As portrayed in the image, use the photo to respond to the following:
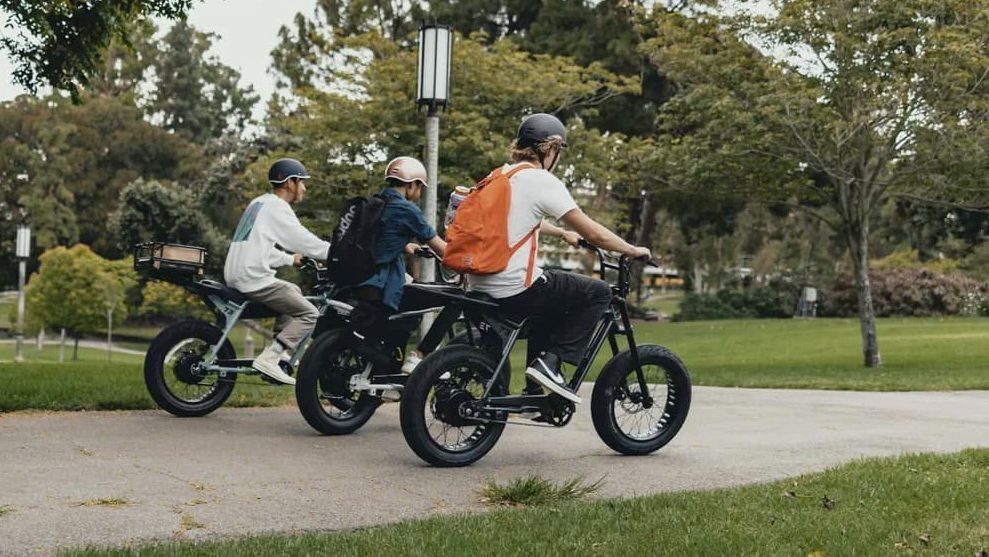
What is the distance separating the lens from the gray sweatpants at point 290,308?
7992 millimetres

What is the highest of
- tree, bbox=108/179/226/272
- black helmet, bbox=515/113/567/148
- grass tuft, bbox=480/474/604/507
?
tree, bbox=108/179/226/272

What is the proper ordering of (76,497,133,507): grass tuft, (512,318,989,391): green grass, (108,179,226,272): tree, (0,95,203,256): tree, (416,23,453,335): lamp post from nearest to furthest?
(76,497,133,507): grass tuft → (416,23,453,335): lamp post → (512,318,989,391): green grass → (108,179,226,272): tree → (0,95,203,256): tree

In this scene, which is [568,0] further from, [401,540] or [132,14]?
[401,540]

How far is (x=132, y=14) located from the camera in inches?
431

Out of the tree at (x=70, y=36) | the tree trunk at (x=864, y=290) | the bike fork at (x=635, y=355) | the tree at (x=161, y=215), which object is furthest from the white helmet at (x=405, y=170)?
the tree at (x=161, y=215)

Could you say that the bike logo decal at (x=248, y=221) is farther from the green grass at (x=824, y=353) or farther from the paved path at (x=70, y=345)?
the paved path at (x=70, y=345)

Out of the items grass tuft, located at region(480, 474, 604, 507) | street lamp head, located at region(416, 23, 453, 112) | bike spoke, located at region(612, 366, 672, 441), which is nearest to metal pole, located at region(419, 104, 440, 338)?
street lamp head, located at region(416, 23, 453, 112)

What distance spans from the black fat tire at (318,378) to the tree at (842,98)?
13302 mm

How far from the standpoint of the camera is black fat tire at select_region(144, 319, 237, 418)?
7.93 meters

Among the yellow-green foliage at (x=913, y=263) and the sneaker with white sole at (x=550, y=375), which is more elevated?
the yellow-green foliage at (x=913, y=263)

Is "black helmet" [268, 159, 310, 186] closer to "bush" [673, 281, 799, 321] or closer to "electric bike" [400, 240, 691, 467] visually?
"electric bike" [400, 240, 691, 467]

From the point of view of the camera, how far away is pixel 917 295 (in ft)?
146

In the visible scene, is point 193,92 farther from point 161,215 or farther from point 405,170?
point 405,170

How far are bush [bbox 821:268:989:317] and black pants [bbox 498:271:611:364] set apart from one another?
131ft
